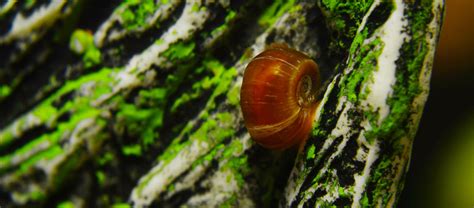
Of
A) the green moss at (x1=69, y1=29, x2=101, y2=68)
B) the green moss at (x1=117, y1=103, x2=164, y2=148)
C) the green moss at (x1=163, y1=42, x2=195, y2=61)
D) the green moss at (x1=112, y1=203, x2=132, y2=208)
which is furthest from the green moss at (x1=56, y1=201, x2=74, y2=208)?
the green moss at (x1=163, y1=42, x2=195, y2=61)

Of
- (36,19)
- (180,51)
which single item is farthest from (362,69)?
(36,19)

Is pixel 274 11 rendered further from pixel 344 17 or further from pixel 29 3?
pixel 29 3

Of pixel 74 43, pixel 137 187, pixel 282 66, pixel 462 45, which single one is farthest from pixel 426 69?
pixel 74 43

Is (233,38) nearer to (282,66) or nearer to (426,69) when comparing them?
(282,66)

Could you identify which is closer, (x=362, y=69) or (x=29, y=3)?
(x=362, y=69)

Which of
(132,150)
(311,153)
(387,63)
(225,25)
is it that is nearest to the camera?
(387,63)

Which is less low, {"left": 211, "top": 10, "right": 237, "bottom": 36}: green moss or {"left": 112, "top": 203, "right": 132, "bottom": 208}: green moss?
{"left": 211, "top": 10, "right": 237, "bottom": 36}: green moss

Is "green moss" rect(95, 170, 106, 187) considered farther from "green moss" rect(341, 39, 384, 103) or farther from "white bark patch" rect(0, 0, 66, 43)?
"green moss" rect(341, 39, 384, 103)
